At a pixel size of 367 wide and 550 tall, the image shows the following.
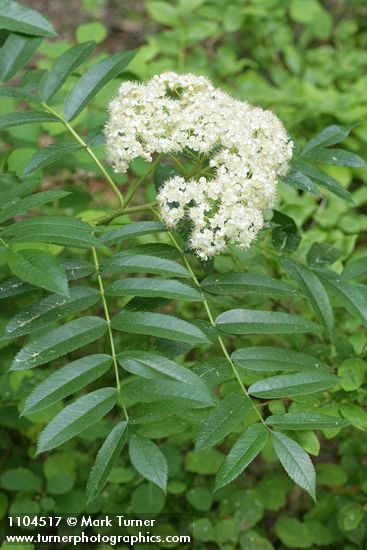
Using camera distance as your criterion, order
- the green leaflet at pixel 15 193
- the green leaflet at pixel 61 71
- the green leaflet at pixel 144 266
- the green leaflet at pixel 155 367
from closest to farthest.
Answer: the green leaflet at pixel 155 367 < the green leaflet at pixel 144 266 < the green leaflet at pixel 15 193 < the green leaflet at pixel 61 71

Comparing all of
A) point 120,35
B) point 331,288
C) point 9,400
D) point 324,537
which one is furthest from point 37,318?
point 120,35

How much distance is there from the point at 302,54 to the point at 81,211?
9.72ft

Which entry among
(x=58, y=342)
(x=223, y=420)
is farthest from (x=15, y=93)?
(x=223, y=420)

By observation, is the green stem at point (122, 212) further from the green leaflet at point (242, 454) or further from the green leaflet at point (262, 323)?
the green leaflet at point (242, 454)

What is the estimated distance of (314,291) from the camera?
2.02m

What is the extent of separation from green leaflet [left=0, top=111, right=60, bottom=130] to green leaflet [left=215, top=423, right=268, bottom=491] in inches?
42.0

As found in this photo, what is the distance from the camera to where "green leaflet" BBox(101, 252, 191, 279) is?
1.69 meters

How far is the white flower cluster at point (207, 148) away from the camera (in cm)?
181

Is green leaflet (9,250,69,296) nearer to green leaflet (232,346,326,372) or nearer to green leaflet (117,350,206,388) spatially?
green leaflet (117,350,206,388)

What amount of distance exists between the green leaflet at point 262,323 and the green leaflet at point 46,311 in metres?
0.34

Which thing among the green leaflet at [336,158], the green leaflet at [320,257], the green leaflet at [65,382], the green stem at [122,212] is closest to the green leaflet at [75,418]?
the green leaflet at [65,382]

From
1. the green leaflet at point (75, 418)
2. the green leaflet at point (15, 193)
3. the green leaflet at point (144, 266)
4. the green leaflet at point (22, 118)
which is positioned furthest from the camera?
the green leaflet at point (22, 118)

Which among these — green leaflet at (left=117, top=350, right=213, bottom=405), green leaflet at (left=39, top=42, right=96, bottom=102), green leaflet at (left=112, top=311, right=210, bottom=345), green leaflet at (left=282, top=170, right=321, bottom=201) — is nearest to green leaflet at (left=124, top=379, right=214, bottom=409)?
green leaflet at (left=117, top=350, right=213, bottom=405)

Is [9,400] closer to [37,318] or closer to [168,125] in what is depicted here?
[37,318]
